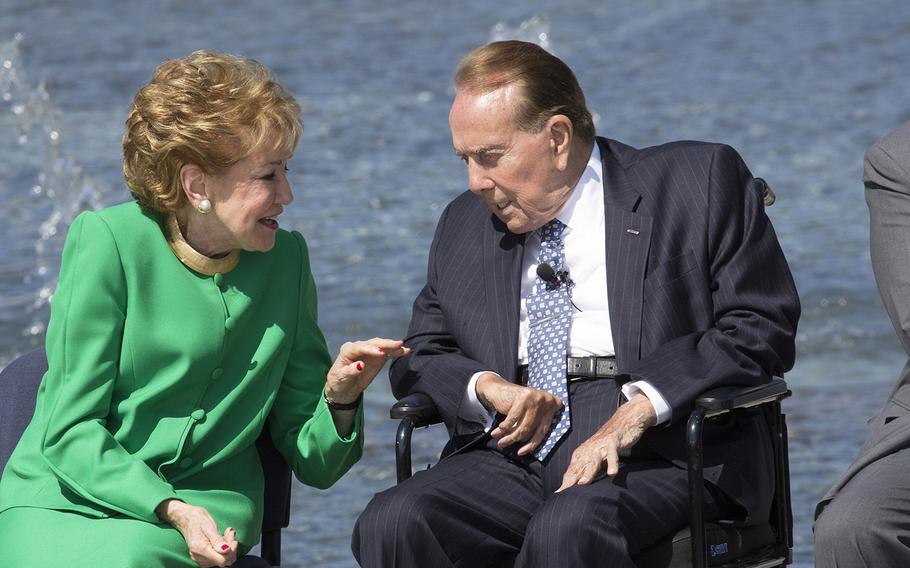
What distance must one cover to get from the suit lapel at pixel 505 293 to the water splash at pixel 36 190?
5.62 meters

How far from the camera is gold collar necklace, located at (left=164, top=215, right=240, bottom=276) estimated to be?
11.6ft

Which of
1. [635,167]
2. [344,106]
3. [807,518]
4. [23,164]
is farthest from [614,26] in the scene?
[635,167]

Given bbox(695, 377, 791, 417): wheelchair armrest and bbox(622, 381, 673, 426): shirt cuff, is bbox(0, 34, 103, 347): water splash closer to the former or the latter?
bbox(622, 381, 673, 426): shirt cuff

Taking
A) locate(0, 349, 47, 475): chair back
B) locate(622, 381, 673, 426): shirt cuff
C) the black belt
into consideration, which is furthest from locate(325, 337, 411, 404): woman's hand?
locate(0, 349, 47, 475): chair back

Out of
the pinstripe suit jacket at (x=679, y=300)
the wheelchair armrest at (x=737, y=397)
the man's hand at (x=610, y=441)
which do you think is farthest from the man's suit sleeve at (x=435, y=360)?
the wheelchair armrest at (x=737, y=397)

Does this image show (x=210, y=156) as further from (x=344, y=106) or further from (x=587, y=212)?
(x=344, y=106)

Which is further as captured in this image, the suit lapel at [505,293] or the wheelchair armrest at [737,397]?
the suit lapel at [505,293]

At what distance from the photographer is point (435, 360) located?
3.91 metres

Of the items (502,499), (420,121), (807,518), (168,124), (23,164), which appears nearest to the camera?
(168,124)

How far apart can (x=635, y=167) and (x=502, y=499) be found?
0.90 meters

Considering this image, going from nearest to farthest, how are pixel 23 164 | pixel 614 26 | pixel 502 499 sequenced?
pixel 502 499 < pixel 23 164 < pixel 614 26

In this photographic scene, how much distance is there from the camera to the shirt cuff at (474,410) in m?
3.78

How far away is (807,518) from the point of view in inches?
222

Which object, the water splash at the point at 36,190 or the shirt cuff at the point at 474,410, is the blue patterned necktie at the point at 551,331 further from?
the water splash at the point at 36,190
